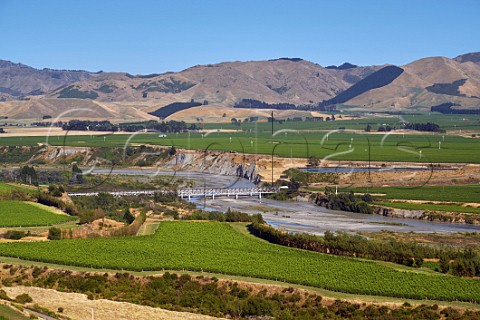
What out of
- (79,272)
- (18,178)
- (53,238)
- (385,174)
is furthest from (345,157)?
(79,272)

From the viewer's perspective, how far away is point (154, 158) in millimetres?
150250

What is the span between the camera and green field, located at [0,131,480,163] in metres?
134

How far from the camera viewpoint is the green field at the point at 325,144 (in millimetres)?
133625

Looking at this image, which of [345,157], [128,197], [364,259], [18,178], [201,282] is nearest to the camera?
[201,282]

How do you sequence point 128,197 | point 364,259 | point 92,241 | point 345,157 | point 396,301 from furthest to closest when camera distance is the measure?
point 345,157 < point 128,197 < point 92,241 < point 364,259 < point 396,301

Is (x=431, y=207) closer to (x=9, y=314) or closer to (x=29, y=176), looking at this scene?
(x=29, y=176)

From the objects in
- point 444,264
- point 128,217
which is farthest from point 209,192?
point 444,264

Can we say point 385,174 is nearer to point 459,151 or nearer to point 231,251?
point 459,151

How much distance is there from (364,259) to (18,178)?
6715cm

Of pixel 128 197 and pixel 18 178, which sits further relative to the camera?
pixel 18 178

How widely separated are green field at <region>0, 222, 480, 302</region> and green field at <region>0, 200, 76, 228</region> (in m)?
9.09

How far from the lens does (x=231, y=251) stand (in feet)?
190

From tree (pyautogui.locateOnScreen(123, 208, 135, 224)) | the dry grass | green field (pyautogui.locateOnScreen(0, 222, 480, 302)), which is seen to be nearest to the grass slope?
the dry grass

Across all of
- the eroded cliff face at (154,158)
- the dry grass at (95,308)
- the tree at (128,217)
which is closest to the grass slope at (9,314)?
the dry grass at (95,308)
